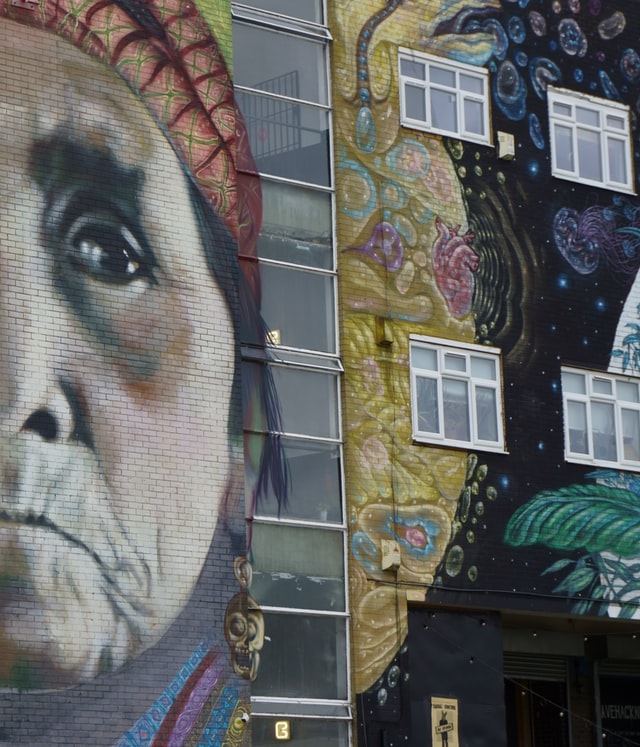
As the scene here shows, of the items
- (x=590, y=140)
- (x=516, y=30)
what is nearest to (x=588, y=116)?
(x=590, y=140)

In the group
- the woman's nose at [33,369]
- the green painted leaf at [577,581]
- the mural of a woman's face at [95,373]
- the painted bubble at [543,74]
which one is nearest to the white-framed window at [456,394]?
the green painted leaf at [577,581]

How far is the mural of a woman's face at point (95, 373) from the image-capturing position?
2050 cm

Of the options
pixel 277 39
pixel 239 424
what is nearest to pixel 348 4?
pixel 277 39

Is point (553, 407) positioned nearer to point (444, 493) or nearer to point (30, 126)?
point (444, 493)

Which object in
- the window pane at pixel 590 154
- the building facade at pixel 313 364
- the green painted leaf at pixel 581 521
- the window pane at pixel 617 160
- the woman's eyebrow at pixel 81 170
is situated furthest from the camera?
the window pane at pixel 617 160

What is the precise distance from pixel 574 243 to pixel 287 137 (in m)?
4.94

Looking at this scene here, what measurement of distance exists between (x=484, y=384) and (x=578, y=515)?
2.33m

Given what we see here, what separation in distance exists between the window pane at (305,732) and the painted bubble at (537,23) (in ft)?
35.3

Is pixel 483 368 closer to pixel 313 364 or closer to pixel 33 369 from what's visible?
pixel 313 364

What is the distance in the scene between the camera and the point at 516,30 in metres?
26.9

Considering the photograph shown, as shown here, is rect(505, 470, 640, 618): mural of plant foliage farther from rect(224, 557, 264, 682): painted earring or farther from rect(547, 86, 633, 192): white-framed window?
rect(547, 86, 633, 192): white-framed window

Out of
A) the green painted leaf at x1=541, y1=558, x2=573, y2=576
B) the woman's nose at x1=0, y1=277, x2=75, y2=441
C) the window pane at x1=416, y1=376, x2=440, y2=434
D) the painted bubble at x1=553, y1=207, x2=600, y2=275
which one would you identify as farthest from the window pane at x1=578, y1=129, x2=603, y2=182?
the woman's nose at x1=0, y1=277, x2=75, y2=441

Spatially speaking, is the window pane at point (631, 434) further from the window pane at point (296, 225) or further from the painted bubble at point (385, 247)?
the window pane at point (296, 225)

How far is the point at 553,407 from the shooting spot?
25797mm
